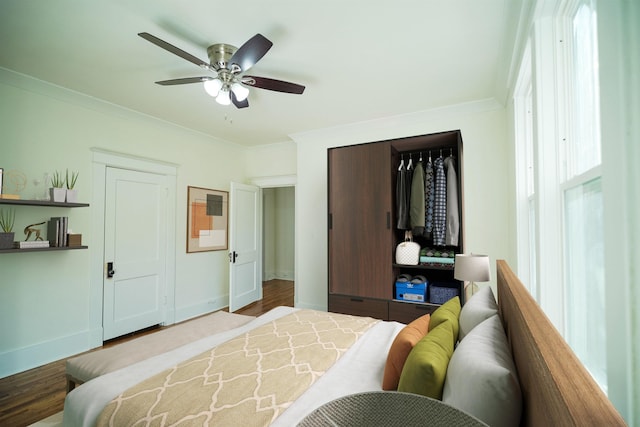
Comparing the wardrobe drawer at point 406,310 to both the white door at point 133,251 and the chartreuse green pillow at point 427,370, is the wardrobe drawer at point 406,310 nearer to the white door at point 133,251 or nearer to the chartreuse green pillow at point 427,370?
the chartreuse green pillow at point 427,370

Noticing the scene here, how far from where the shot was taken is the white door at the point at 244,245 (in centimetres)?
408

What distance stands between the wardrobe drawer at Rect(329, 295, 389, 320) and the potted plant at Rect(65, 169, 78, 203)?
8.93ft

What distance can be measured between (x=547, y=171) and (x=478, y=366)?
1236 millimetres

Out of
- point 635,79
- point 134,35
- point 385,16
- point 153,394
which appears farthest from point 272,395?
point 134,35

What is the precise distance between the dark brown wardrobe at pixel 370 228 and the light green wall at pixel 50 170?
2465mm

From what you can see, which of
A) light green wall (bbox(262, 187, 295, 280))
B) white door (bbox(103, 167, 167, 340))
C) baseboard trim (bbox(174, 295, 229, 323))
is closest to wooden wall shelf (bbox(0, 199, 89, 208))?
white door (bbox(103, 167, 167, 340))

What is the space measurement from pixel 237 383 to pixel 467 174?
10.1 ft

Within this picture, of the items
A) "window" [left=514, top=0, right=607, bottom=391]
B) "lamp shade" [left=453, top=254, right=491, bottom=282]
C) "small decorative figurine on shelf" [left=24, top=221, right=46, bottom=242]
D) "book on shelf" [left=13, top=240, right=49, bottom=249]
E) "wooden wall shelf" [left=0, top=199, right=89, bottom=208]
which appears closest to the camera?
"window" [left=514, top=0, right=607, bottom=391]

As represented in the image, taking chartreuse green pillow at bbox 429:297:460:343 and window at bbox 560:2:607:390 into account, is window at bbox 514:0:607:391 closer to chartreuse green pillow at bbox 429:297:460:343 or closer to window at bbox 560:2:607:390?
window at bbox 560:2:607:390

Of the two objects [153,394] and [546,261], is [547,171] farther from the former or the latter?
[153,394]

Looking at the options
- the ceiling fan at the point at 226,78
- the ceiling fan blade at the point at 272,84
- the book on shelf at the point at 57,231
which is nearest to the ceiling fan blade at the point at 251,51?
the ceiling fan at the point at 226,78

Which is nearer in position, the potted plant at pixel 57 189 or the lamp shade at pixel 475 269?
the lamp shade at pixel 475 269

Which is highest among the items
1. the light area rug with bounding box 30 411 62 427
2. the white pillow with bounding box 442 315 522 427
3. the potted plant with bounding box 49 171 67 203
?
the potted plant with bounding box 49 171 67 203

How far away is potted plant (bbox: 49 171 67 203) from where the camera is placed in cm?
260
